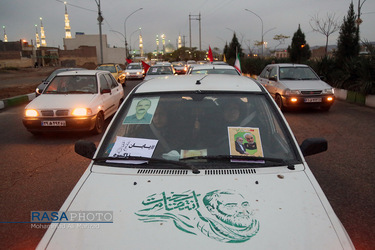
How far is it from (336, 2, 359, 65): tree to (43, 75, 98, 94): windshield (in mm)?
13369

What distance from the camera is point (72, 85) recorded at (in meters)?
8.35

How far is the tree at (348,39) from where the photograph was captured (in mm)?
16578

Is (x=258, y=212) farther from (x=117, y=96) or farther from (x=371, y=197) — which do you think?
(x=117, y=96)

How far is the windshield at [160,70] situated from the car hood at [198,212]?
15.0 meters

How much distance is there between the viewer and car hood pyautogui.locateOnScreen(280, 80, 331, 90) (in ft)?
34.6

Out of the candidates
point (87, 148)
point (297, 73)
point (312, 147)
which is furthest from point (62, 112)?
point (297, 73)

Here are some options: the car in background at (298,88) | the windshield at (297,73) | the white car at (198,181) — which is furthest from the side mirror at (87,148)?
the windshield at (297,73)

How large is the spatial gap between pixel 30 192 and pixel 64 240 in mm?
3176

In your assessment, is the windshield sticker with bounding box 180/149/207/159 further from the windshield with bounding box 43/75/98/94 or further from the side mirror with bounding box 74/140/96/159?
the windshield with bounding box 43/75/98/94

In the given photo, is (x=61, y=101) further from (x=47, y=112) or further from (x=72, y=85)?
(x=72, y=85)

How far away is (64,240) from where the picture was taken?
5.46ft

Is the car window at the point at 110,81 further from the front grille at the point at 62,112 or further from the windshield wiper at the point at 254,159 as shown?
the windshield wiper at the point at 254,159

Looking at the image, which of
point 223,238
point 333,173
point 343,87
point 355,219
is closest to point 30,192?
point 223,238

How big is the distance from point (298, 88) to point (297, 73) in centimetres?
152
